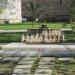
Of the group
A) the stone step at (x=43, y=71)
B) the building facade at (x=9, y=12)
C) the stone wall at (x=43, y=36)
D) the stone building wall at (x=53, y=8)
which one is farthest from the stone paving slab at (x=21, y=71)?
the stone building wall at (x=53, y=8)

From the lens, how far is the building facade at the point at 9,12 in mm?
56450

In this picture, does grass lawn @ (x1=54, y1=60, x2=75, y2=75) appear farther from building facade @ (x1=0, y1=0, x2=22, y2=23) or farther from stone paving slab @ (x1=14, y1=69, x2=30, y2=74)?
building facade @ (x1=0, y1=0, x2=22, y2=23)

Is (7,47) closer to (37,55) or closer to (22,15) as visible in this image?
(37,55)

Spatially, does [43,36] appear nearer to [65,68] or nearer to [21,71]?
[65,68]

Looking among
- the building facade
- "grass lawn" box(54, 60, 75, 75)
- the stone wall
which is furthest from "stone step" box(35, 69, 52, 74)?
the building facade

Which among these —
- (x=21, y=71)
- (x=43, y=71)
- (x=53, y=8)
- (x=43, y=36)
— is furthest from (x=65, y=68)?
(x=53, y=8)

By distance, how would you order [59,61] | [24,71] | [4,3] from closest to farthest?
1. [24,71]
2. [59,61]
3. [4,3]

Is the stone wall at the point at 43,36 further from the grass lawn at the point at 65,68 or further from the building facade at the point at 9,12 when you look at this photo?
the building facade at the point at 9,12

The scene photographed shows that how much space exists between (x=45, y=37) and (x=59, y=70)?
9217 millimetres

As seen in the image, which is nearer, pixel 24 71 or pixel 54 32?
pixel 24 71

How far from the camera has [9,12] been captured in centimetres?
5725

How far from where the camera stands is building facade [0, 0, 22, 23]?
56.5m

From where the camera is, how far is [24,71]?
35.7 ft

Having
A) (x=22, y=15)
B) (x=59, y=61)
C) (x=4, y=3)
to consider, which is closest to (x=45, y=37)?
(x=59, y=61)
